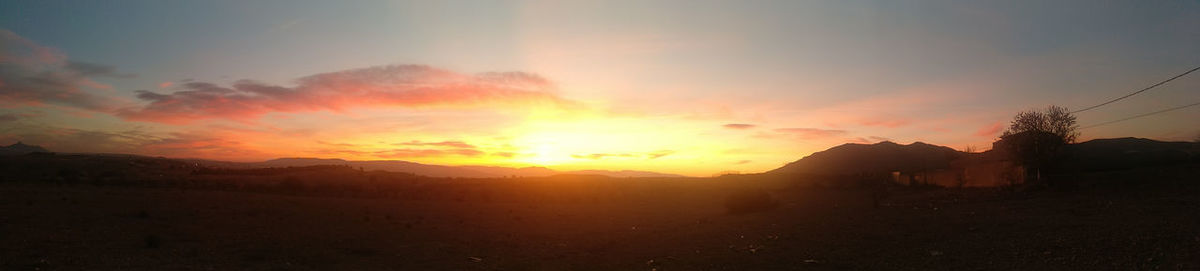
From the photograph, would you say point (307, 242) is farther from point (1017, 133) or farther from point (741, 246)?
point (1017, 133)

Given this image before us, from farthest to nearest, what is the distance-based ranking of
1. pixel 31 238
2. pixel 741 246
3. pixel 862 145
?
pixel 862 145
pixel 741 246
pixel 31 238

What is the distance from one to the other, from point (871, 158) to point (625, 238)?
11494 cm

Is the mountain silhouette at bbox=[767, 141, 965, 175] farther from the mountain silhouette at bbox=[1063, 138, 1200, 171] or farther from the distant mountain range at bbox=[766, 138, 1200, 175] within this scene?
the mountain silhouette at bbox=[1063, 138, 1200, 171]

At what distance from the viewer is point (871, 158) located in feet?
403

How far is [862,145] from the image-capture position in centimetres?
14050

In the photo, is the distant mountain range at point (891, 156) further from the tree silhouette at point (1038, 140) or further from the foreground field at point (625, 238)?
the foreground field at point (625, 238)

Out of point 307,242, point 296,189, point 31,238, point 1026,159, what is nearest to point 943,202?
point 1026,159

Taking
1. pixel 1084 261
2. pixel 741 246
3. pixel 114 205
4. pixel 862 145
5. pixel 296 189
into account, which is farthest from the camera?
pixel 862 145

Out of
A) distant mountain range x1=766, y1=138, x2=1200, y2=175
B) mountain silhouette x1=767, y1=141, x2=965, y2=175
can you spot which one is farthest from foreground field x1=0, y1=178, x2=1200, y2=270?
mountain silhouette x1=767, y1=141, x2=965, y2=175

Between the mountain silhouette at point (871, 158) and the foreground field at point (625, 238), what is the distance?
83429 mm

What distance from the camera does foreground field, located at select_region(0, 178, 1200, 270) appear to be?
13250mm

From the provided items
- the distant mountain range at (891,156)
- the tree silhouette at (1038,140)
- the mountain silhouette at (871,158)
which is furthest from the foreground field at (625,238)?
the mountain silhouette at (871,158)

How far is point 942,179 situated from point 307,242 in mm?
40925

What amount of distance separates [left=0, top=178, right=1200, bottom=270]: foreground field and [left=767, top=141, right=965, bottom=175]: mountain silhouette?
83429mm
